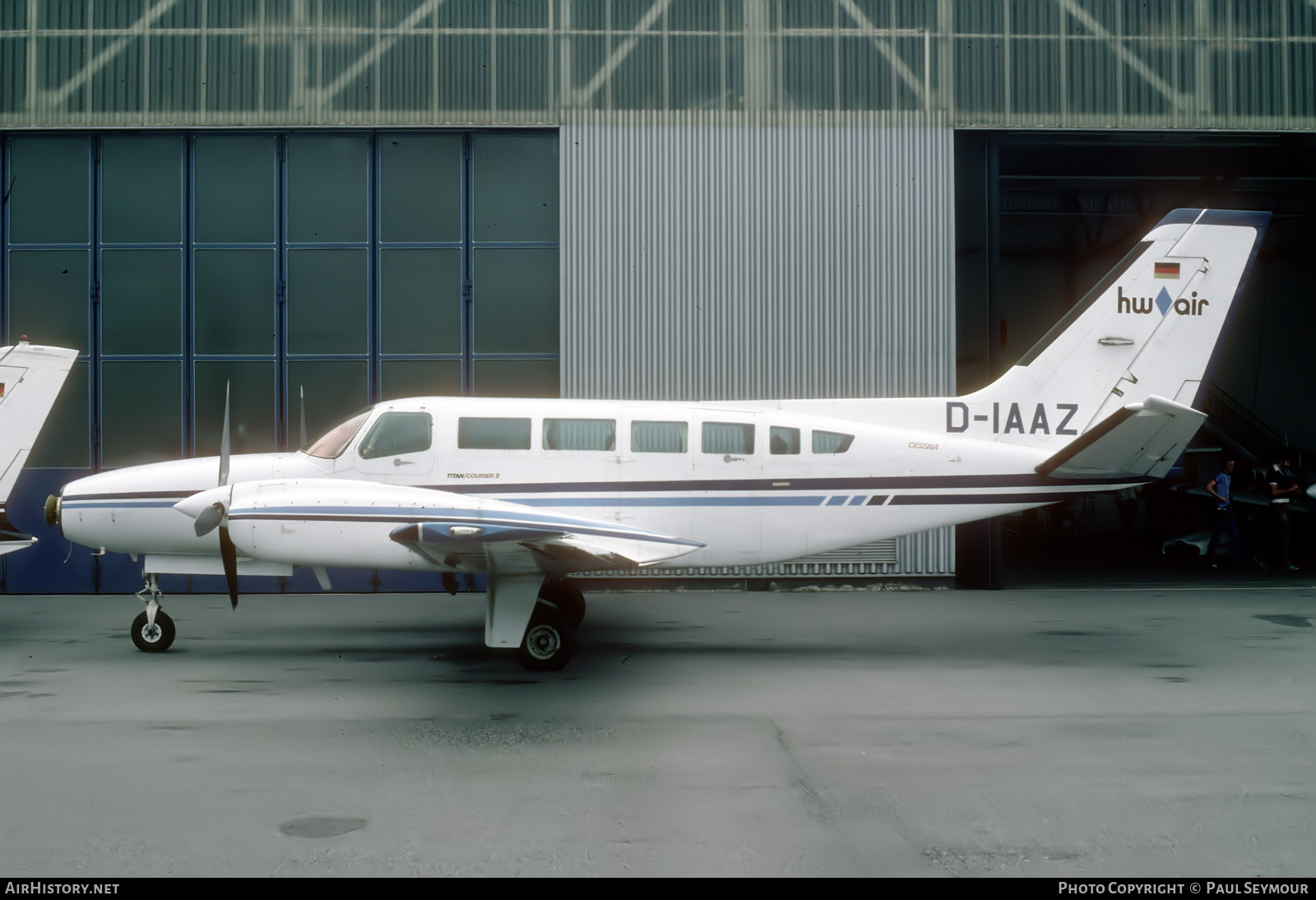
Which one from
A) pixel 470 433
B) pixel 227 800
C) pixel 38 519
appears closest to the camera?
pixel 227 800

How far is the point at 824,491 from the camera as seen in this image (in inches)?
369

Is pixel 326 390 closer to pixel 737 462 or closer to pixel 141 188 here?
pixel 141 188

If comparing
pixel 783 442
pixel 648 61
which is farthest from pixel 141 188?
pixel 783 442

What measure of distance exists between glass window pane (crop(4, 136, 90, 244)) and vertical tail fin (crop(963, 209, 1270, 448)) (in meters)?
13.4

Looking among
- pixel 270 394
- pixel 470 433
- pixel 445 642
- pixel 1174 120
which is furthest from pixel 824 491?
pixel 1174 120

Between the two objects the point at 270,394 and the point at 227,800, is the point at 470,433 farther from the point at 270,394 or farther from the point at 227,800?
the point at 270,394

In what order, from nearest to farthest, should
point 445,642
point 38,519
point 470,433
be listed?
point 470,433
point 445,642
point 38,519

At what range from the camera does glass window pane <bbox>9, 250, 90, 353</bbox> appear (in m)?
14.0

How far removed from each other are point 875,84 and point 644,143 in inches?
151

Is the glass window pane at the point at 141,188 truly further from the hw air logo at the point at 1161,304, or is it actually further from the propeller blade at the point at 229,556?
the hw air logo at the point at 1161,304

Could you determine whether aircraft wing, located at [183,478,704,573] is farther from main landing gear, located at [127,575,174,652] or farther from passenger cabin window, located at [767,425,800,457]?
passenger cabin window, located at [767,425,800,457]

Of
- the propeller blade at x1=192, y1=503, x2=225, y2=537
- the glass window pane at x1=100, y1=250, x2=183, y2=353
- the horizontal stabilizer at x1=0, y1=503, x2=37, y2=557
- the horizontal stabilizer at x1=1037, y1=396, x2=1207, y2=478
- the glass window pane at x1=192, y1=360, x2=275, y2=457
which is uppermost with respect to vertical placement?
the glass window pane at x1=100, y1=250, x2=183, y2=353

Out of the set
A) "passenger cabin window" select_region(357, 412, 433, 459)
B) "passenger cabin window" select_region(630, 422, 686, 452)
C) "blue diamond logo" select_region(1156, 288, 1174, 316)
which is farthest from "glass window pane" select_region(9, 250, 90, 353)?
"blue diamond logo" select_region(1156, 288, 1174, 316)

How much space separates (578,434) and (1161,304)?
673 centimetres
